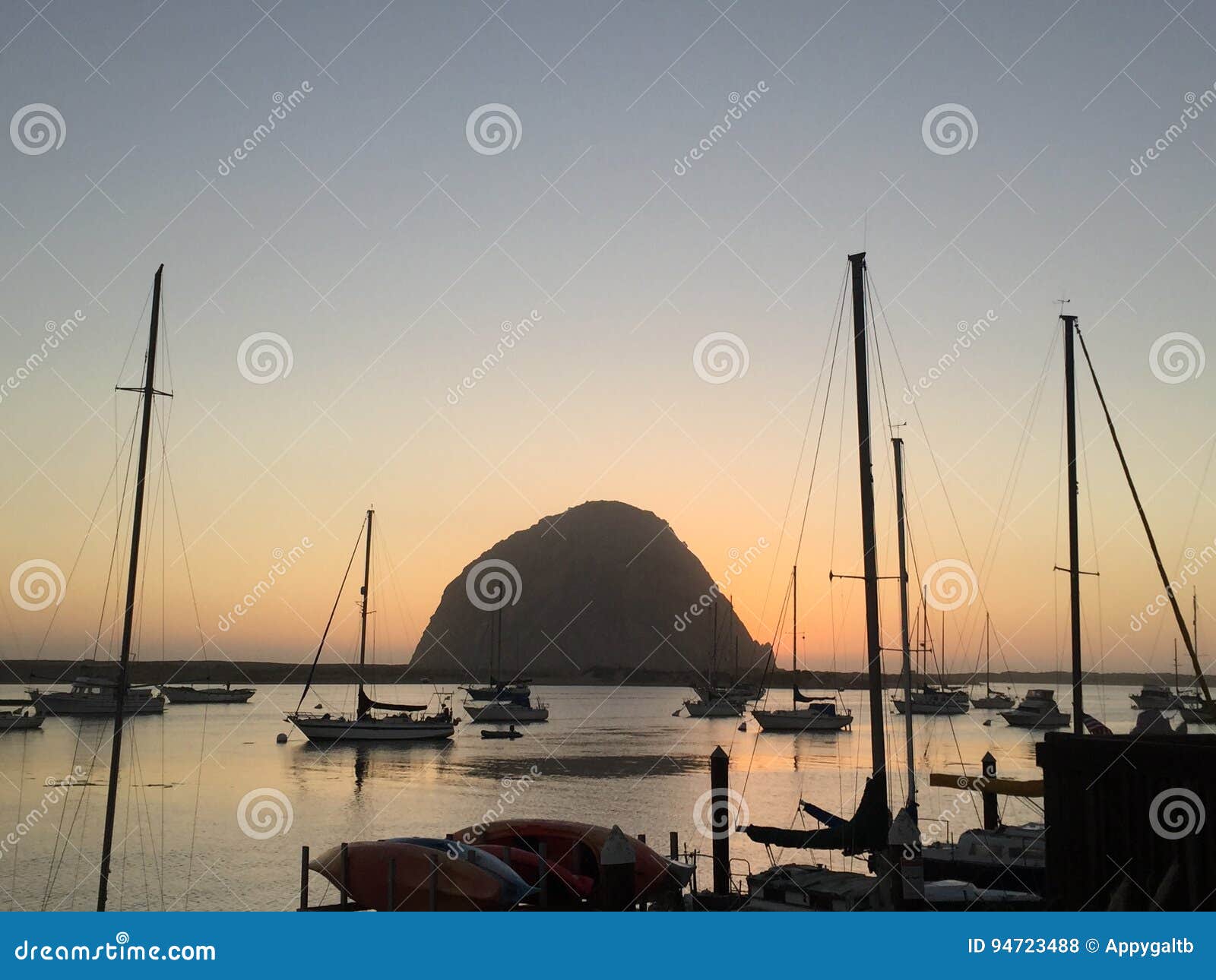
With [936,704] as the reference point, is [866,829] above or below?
above

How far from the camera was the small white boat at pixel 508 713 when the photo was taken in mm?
108250

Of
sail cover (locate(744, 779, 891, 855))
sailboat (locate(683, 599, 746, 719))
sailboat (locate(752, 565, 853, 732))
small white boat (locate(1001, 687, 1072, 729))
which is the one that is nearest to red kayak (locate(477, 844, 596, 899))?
sail cover (locate(744, 779, 891, 855))

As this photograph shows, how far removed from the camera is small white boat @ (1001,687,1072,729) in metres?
106

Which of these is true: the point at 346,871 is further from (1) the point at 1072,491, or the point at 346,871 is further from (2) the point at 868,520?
(1) the point at 1072,491

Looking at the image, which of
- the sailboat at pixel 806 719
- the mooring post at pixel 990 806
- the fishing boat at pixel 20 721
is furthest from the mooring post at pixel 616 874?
the fishing boat at pixel 20 721

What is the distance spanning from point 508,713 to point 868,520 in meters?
95.3

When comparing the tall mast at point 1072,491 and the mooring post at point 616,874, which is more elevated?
the tall mast at point 1072,491

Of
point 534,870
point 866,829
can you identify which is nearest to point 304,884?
point 534,870

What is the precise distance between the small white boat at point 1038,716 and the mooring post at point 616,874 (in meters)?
94.3

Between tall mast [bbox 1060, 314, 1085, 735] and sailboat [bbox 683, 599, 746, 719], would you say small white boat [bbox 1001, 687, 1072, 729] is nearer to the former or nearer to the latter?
sailboat [bbox 683, 599, 746, 719]
